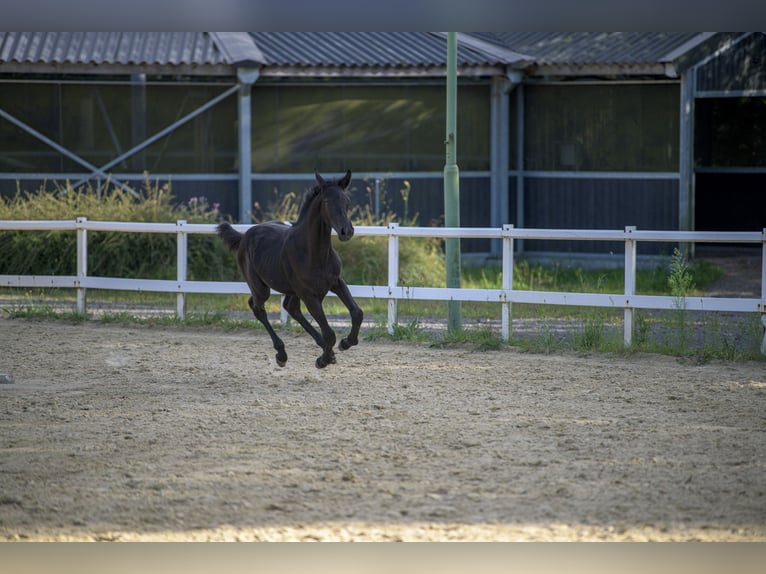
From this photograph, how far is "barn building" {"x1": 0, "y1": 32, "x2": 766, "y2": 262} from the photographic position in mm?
19828

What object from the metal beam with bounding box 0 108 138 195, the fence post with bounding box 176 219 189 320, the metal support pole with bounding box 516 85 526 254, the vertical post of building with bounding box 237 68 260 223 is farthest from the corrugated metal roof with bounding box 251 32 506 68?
the fence post with bounding box 176 219 189 320

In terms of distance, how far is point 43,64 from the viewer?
63.8 ft

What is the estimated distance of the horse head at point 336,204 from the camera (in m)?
8.59

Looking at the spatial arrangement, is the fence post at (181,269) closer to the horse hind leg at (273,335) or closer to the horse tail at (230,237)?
the horse tail at (230,237)

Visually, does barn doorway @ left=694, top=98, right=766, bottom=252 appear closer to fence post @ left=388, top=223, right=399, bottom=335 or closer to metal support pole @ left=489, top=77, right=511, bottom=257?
metal support pole @ left=489, top=77, right=511, bottom=257

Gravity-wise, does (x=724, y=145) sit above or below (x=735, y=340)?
above

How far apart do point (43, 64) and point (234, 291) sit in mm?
7867

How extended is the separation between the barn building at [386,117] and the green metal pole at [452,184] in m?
5.95

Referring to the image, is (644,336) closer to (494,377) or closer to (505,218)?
(494,377)

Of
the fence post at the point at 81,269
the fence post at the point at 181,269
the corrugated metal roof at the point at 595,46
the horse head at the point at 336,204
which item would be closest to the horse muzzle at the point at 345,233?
the horse head at the point at 336,204

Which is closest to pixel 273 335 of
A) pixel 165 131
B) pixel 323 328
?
pixel 323 328

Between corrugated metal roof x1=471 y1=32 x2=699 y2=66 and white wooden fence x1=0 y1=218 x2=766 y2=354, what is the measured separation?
7728 millimetres
